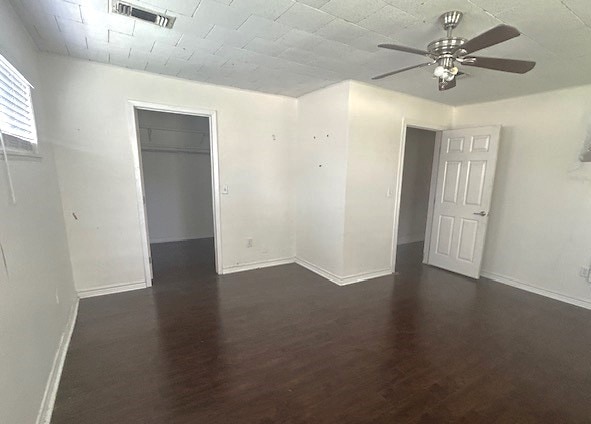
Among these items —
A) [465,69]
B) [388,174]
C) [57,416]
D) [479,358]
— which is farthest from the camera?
[388,174]

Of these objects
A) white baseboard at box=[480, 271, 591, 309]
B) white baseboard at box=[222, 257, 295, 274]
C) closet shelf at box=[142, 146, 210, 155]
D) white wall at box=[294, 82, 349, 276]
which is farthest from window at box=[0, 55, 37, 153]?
white baseboard at box=[480, 271, 591, 309]

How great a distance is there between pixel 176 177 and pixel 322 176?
10.6 ft

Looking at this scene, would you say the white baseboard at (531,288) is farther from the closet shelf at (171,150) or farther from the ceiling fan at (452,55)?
the closet shelf at (171,150)

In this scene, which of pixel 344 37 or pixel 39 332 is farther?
pixel 344 37

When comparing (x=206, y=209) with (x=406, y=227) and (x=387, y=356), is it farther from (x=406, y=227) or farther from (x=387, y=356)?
(x=387, y=356)

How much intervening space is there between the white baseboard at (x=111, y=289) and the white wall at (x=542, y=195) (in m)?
4.65

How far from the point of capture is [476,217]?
3.73 metres

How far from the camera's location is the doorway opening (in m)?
5.39

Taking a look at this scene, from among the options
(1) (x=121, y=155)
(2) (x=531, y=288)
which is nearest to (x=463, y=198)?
(2) (x=531, y=288)

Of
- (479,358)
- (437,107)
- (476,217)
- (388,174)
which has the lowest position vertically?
(479,358)

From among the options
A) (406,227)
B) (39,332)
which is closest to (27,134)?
(39,332)

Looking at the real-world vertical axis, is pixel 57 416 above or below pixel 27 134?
below

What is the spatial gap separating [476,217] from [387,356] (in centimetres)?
258

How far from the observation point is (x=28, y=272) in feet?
5.29
